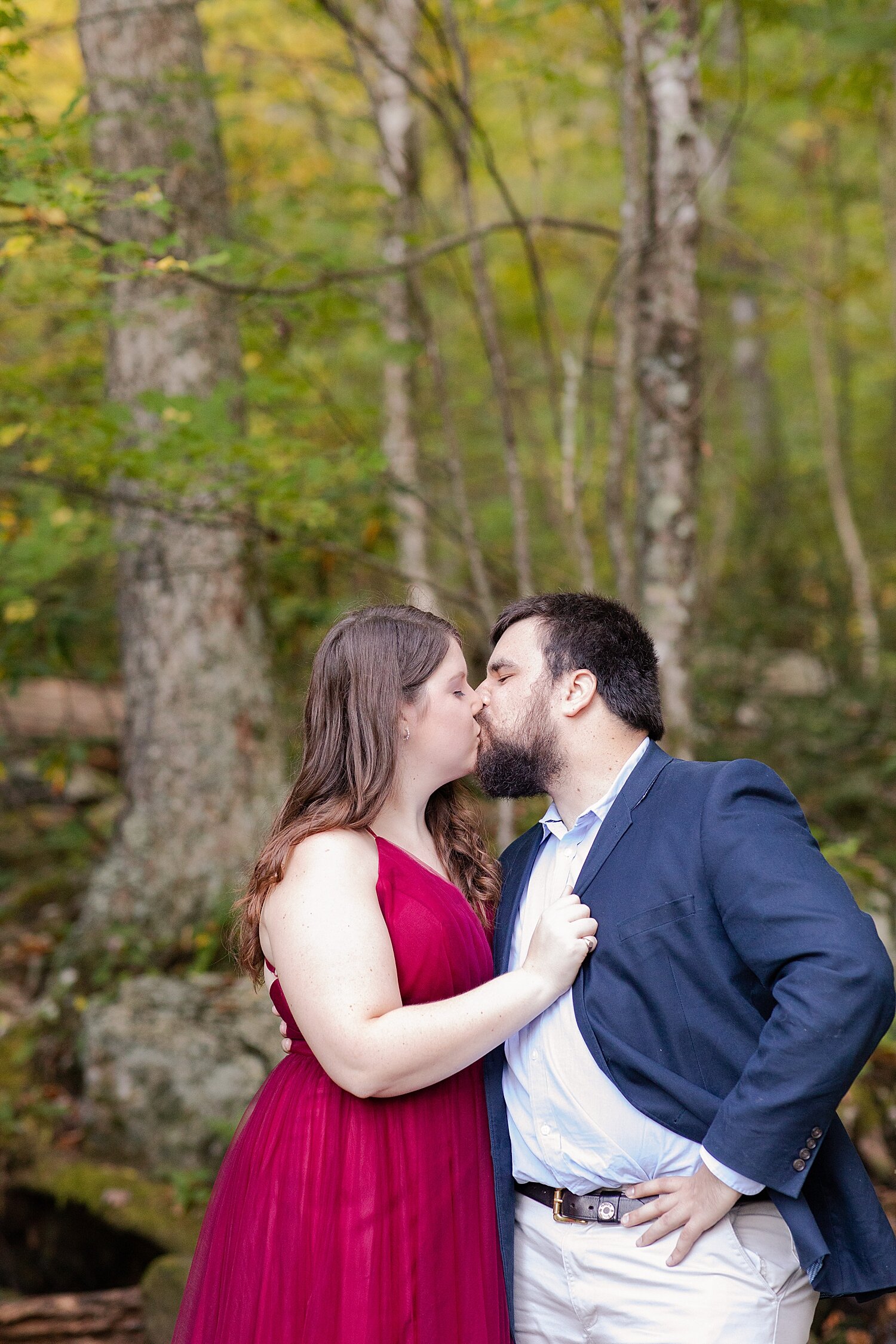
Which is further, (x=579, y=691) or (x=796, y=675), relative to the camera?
(x=796, y=675)

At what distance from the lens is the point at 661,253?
387 cm

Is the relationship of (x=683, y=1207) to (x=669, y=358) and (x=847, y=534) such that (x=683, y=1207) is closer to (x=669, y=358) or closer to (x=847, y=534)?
(x=669, y=358)

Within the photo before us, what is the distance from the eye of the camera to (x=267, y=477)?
170 inches

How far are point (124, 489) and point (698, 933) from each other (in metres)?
4.22

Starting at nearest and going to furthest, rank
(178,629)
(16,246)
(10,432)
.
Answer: (16,246) → (10,432) → (178,629)

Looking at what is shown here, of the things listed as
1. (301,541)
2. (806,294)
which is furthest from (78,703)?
(806,294)

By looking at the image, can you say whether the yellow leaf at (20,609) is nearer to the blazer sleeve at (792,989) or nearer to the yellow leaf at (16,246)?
Result: the yellow leaf at (16,246)

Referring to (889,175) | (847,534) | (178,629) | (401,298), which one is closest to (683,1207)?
(178,629)

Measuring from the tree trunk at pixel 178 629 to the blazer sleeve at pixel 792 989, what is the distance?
3776 mm

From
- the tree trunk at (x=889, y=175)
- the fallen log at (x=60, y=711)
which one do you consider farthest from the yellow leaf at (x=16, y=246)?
the tree trunk at (x=889, y=175)

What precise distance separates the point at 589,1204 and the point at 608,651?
1.19 meters

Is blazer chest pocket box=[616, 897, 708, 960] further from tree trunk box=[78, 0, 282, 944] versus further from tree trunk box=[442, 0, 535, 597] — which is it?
tree trunk box=[78, 0, 282, 944]

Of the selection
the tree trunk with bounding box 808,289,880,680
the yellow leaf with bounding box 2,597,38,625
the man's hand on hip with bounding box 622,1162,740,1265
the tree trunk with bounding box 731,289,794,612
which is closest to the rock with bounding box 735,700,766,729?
the tree trunk with bounding box 808,289,880,680

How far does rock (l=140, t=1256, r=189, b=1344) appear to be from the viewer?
11.9ft
